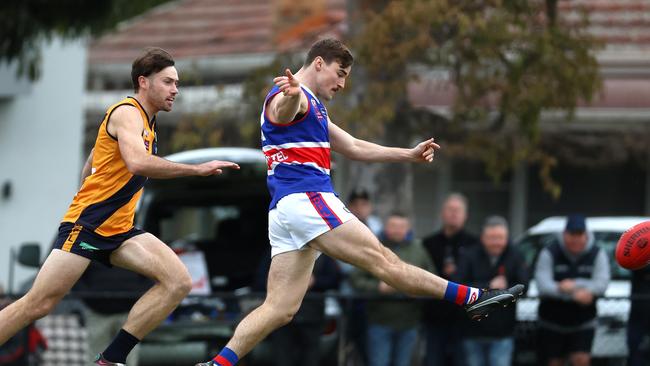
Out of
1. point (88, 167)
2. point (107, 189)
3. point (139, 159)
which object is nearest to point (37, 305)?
point (107, 189)

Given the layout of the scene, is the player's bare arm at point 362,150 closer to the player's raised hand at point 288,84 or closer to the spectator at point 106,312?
the player's raised hand at point 288,84

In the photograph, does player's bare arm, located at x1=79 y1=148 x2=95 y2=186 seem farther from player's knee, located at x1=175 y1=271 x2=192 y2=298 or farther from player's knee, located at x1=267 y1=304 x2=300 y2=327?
player's knee, located at x1=267 y1=304 x2=300 y2=327

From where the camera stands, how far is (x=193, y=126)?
734 inches

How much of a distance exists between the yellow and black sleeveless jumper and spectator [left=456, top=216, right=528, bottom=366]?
4446 mm

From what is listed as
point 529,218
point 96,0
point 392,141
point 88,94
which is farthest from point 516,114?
point 88,94

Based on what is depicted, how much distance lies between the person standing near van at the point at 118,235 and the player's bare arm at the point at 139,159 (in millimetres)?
11

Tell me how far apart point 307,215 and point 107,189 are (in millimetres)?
1271

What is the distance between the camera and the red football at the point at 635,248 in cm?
1036

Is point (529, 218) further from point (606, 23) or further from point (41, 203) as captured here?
point (41, 203)

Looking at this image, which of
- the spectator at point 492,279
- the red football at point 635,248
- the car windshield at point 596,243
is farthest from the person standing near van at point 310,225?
the car windshield at point 596,243

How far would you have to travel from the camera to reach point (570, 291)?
13.3 m

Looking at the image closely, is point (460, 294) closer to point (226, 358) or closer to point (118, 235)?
point (226, 358)

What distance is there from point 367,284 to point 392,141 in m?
3.33

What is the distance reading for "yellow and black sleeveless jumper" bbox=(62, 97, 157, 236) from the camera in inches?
377
